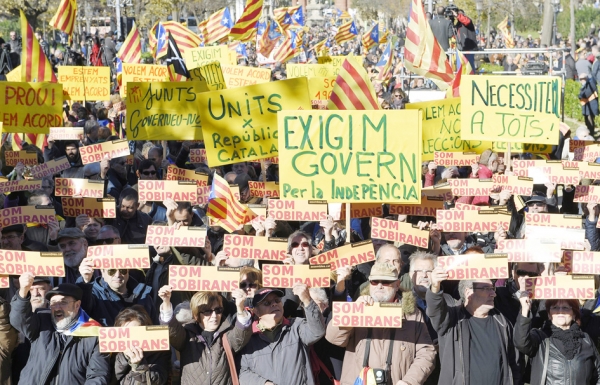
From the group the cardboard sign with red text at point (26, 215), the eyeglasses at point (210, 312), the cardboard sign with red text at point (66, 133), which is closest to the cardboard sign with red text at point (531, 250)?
the eyeglasses at point (210, 312)

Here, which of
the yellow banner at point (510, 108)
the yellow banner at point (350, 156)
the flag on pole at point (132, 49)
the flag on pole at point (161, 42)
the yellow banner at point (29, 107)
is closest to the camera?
the yellow banner at point (350, 156)

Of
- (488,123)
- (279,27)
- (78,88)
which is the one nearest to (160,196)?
(488,123)

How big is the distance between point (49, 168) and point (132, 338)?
201 inches

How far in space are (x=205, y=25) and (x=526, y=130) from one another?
531 inches

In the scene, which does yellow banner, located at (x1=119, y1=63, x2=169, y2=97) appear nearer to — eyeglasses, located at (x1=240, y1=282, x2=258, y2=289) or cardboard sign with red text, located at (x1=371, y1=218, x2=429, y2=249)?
cardboard sign with red text, located at (x1=371, y1=218, x2=429, y2=249)

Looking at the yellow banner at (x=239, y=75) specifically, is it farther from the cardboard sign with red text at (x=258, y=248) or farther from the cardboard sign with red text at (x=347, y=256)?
the cardboard sign with red text at (x=347, y=256)

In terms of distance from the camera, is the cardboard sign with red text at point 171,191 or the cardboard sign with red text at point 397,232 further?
the cardboard sign with red text at point 171,191

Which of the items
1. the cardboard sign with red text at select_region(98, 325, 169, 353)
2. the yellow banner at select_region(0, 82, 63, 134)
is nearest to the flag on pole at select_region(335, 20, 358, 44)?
the yellow banner at select_region(0, 82, 63, 134)

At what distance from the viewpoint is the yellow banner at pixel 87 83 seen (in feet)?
54.0

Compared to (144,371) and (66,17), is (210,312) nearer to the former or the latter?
(144,371)

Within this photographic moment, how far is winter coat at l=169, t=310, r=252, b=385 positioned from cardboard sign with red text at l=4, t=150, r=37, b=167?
5.73 m

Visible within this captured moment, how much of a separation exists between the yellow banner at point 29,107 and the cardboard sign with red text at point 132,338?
6172 mm

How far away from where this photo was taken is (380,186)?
7.66 meters

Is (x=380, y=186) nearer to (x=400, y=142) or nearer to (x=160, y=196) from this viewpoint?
(x=400, y=142)
